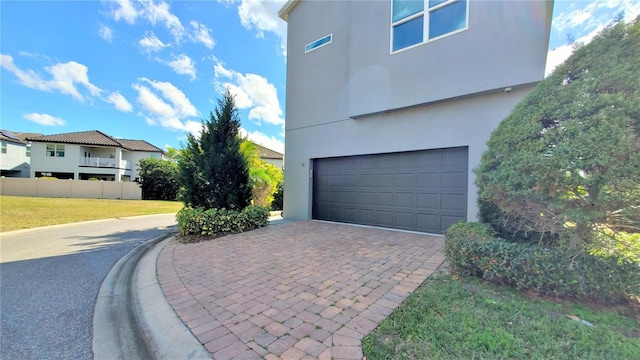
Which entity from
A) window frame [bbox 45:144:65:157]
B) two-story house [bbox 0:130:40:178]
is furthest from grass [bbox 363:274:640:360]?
two-story house [bbox 0:130:40:178]

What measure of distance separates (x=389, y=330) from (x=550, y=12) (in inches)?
270

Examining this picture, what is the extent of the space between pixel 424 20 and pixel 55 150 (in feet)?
119

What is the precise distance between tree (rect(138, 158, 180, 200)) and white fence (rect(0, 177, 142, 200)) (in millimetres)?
2134

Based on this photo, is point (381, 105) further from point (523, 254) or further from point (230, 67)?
point (230, 67)

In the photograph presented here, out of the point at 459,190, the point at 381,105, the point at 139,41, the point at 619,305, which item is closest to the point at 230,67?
the point at 139,41

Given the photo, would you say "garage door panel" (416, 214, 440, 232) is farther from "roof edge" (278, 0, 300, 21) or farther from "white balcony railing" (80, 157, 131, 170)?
"white balcony railing" (80, 157, 131, 170)

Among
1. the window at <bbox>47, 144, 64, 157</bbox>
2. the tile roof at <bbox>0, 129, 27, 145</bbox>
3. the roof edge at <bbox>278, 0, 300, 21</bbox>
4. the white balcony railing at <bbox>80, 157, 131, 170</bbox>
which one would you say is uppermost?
the roof edge at <bbox>278, 0, 300, 21</bbox>

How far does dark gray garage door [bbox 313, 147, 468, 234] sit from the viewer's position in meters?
6.38

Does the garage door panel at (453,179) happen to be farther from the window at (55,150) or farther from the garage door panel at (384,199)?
the window at (55,150)

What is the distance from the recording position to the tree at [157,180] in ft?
75.9

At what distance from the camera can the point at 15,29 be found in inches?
316

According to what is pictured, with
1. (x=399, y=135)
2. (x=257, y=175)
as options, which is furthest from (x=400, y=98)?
(x=257, y=175)

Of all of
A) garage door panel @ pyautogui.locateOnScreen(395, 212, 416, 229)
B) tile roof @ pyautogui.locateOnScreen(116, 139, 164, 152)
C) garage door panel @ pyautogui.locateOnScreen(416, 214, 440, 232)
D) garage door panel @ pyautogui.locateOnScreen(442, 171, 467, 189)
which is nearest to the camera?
garage door panel @ pyautogui.locateOnScreen(442, 171, 467, 189)

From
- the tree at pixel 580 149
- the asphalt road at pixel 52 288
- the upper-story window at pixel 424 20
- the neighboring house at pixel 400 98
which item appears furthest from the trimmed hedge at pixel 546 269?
the upper-story window at pixel 424 20
